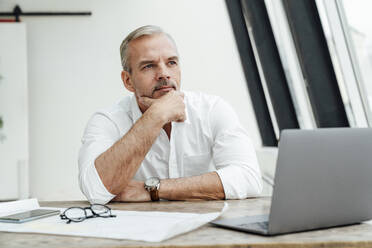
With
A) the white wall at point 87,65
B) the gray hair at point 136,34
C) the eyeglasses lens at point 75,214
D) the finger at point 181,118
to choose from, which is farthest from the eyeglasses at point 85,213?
the white wall at point 87,65

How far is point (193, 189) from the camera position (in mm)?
1385

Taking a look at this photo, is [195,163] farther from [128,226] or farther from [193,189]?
[128,226]

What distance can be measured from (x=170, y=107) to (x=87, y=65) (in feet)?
10.5

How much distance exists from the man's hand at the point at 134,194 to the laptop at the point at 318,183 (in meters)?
0.52

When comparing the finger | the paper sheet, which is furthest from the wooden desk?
the finger

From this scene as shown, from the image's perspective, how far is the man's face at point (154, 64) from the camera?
1719 mm

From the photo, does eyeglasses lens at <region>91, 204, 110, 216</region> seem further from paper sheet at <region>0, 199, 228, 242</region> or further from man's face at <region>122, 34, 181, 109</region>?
man's face at <region>122, 34, 181, 109</region>

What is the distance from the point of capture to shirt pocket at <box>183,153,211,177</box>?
172 cm

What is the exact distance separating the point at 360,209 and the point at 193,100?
1048mm

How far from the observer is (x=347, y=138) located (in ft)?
2.76

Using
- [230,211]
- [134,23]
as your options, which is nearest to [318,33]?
[230,211]

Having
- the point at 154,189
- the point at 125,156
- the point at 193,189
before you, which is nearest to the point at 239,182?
the point at 193,189

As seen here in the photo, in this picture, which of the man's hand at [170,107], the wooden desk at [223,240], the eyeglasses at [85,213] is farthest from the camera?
the man's hand at [170,107]

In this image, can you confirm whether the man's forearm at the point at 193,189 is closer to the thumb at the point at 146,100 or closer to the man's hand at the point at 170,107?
the man's hand at the point at 170,107
